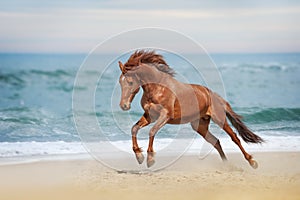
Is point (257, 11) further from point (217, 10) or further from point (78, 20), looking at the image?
point (78, 20)

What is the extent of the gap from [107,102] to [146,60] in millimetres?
8515

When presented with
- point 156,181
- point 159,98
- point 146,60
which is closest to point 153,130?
point 159,98

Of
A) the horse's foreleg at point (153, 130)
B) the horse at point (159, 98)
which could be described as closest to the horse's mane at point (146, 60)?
the horse at point (159, 98)

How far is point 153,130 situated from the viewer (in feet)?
17.5

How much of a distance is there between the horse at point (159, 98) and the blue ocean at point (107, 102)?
32 cm

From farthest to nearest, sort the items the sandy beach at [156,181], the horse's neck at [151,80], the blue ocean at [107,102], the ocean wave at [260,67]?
the ocean wave at [260,67] → the blue ocean at [107,102] → the horse's neck at [151,80] → the sandy beach at [156,181]

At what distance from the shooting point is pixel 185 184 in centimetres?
516

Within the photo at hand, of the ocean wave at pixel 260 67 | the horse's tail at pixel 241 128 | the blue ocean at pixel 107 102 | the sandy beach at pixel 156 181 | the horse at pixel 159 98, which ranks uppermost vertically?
the horse at pixel 159 98

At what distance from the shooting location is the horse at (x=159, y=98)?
207 inches

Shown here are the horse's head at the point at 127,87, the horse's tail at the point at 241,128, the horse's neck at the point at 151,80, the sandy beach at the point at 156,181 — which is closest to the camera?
the sandy beach at the point at 156,181

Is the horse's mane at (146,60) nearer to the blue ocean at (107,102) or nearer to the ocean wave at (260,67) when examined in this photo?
the blue ocean at (107,102)

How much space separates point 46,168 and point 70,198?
47.7 inches

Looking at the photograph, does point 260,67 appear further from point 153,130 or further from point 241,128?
point 153,130

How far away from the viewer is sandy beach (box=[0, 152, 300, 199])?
16.0 feet
